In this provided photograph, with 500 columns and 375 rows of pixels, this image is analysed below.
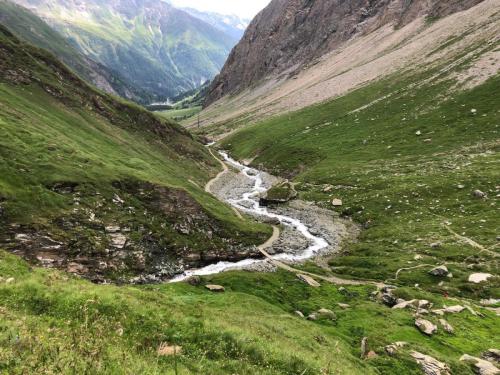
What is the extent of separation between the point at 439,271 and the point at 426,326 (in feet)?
62.7

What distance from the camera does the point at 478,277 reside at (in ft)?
164

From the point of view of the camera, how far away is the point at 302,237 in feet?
236

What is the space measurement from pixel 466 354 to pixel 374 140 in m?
102

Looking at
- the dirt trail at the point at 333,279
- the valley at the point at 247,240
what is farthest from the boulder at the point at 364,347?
the dirt trail at the point at 333,279

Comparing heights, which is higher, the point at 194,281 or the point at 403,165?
the point at 194,281

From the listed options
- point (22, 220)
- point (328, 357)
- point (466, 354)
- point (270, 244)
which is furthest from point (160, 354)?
point (270, 244)

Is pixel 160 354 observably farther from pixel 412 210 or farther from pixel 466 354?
pixel 412 210

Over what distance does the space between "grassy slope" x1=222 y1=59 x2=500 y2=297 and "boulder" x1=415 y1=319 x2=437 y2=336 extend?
15004 millimetres

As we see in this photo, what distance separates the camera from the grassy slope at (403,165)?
59.2m

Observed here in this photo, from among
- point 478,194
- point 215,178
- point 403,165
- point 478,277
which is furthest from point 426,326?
point 215,178

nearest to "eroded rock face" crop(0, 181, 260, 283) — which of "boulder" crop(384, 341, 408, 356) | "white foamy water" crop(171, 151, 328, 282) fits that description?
"white foamy water" crop(171, 151, 328, 282)

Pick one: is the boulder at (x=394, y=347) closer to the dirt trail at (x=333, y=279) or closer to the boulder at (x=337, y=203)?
the dirt trail at (x=333, y=279)

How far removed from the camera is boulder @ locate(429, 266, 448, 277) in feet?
171

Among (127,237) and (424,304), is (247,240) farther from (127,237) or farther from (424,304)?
(424,304)
